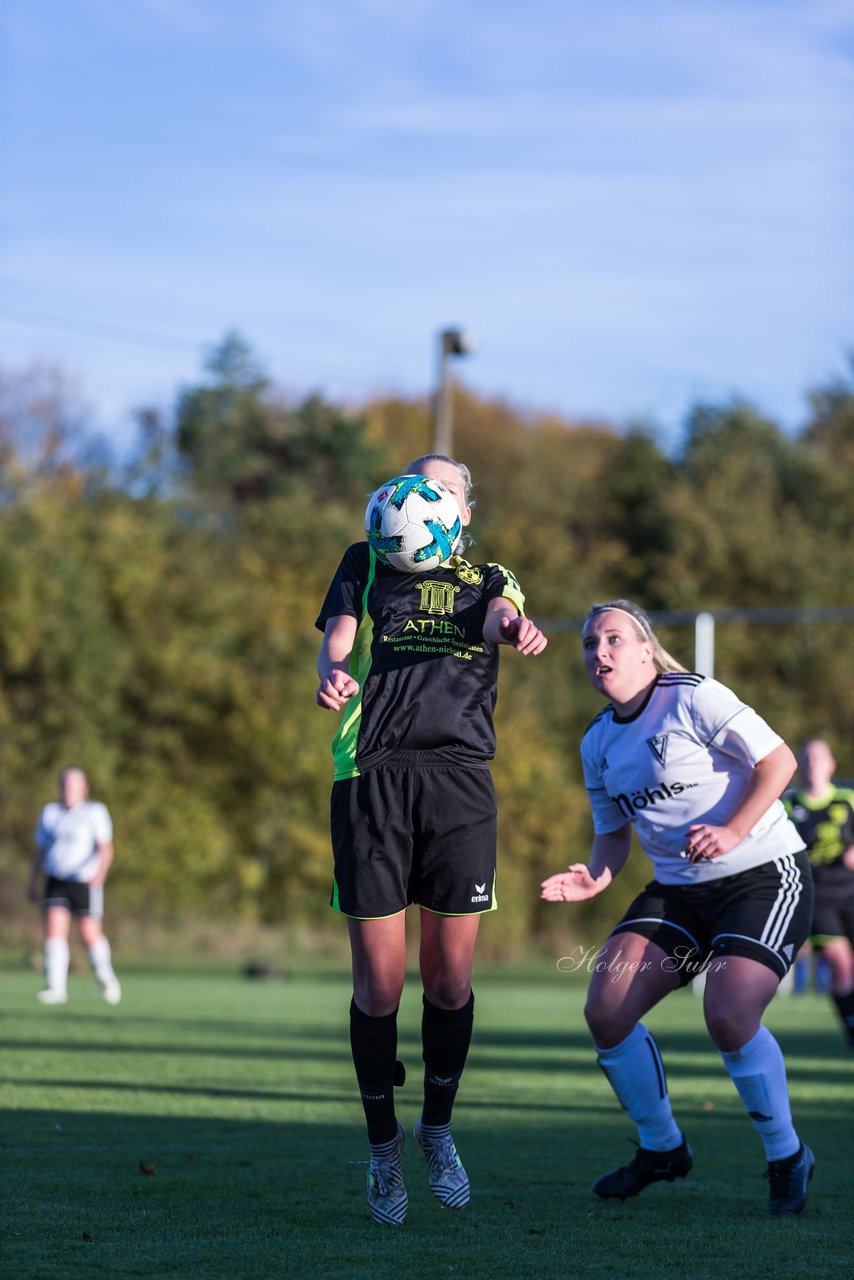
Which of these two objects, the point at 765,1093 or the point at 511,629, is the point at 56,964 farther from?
the point at 511,629

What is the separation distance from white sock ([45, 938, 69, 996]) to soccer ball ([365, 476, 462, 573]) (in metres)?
10.9

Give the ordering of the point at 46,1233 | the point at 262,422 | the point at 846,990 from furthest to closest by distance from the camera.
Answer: the point at 262,422, the point at 846,990, the point at 46,1233

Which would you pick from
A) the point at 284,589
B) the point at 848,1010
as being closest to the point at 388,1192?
the point at 848,1010

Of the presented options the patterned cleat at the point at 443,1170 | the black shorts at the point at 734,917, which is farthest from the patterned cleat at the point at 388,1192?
the black shorts at the point at 734,917

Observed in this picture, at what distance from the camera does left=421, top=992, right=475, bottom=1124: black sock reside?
510cm

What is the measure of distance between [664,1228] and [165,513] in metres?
Result: 32.2

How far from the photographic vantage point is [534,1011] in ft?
54.4

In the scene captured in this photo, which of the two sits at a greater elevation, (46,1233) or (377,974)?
(377,974)

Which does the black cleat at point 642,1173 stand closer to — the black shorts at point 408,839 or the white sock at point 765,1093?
the white sock at point 765,1093

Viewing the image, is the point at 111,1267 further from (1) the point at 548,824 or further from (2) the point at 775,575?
(2) the point at 775,575

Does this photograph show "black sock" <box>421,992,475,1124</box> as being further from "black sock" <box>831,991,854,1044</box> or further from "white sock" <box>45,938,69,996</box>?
"white sock" <box>45,938,69,996</box>

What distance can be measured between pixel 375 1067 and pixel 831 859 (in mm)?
7506

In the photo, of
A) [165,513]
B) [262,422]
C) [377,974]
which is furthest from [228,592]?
[377,974]

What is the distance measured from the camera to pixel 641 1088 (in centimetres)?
556
